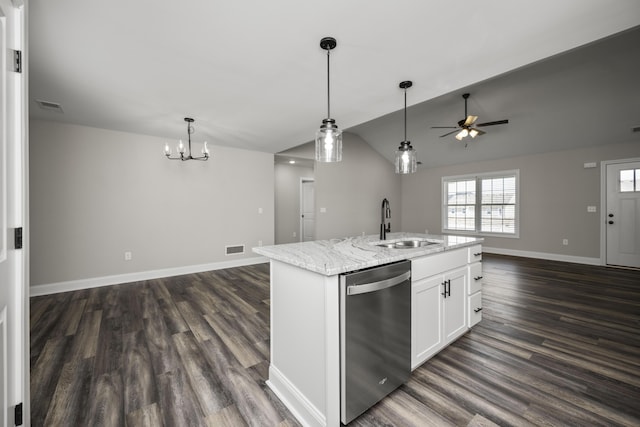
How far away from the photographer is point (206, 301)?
327cm

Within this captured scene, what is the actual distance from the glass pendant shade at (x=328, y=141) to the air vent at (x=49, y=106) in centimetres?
328

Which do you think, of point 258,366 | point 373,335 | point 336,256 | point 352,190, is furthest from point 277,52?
point 352,190

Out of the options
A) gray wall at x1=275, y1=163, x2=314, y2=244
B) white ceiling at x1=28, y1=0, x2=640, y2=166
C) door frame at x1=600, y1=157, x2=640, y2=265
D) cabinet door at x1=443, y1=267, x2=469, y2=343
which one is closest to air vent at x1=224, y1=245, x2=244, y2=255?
gray wall at x1=275, y1=163, x2=314, y2=244

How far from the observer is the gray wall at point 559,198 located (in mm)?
5109

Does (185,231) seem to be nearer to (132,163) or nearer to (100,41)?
(132,163)

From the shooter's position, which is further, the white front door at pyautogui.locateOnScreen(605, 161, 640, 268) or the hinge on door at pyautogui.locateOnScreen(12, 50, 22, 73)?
the white front door at pyautogui.locateOnScreen(605, 161, 640, 268)

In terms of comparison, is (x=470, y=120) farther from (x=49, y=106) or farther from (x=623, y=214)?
(x=49, y=106)

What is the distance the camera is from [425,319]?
1.86 meters

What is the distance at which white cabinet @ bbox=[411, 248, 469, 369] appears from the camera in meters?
1.78

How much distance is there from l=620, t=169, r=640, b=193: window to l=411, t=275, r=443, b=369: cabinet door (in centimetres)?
560

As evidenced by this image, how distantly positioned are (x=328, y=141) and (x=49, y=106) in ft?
11.6

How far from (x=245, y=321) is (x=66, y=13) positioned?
2.75m

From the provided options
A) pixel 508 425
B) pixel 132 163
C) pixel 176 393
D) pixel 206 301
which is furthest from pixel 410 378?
pixel 132 163

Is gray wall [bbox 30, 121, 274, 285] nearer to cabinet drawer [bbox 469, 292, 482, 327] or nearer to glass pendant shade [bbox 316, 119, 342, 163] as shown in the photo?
glass pendant shade [bbox 316, 119, 342, 163]
